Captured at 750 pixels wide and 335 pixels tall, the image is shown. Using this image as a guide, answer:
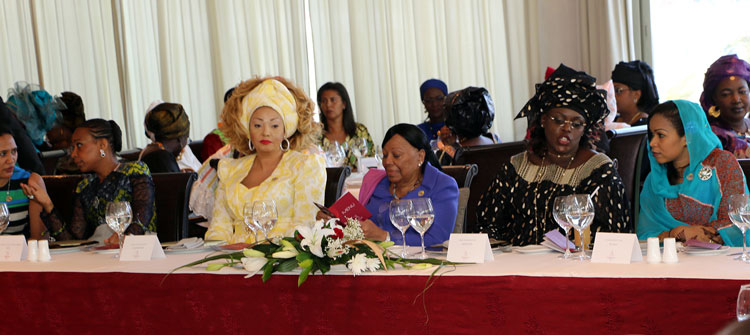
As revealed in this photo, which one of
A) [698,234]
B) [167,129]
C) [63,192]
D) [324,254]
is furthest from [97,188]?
[698,234]

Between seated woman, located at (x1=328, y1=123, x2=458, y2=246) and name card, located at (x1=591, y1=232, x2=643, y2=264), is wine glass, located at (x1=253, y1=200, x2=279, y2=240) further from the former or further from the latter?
name card, located at (x1=591, y1=232, x2=643, y2=264)

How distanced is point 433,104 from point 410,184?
3.92m

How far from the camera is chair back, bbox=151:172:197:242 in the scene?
394cm

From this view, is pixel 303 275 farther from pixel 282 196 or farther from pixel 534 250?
pixel 282 196

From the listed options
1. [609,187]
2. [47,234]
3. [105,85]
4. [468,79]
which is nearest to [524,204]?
[609,187]

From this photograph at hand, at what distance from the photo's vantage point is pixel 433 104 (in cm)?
755

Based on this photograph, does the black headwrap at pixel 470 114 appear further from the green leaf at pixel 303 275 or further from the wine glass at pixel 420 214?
the green leaf at pixel 303 275

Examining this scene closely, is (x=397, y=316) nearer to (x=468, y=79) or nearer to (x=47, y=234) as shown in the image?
(x=47, y=234)

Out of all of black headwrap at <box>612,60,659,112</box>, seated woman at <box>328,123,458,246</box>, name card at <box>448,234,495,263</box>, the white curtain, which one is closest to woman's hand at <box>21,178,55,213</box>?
seated woman at <box>328,123,458,246</box>

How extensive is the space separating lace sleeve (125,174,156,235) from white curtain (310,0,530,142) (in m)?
5.00

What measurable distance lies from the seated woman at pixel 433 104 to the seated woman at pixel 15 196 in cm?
379

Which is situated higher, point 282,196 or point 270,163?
point 270,163

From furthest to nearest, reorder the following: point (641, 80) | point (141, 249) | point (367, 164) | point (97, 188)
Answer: point (641, 80) → point (367, 164) → point (97, 188) → point (141, 249)

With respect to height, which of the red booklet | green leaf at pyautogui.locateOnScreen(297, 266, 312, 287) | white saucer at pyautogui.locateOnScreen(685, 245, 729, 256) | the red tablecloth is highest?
the red booklet
